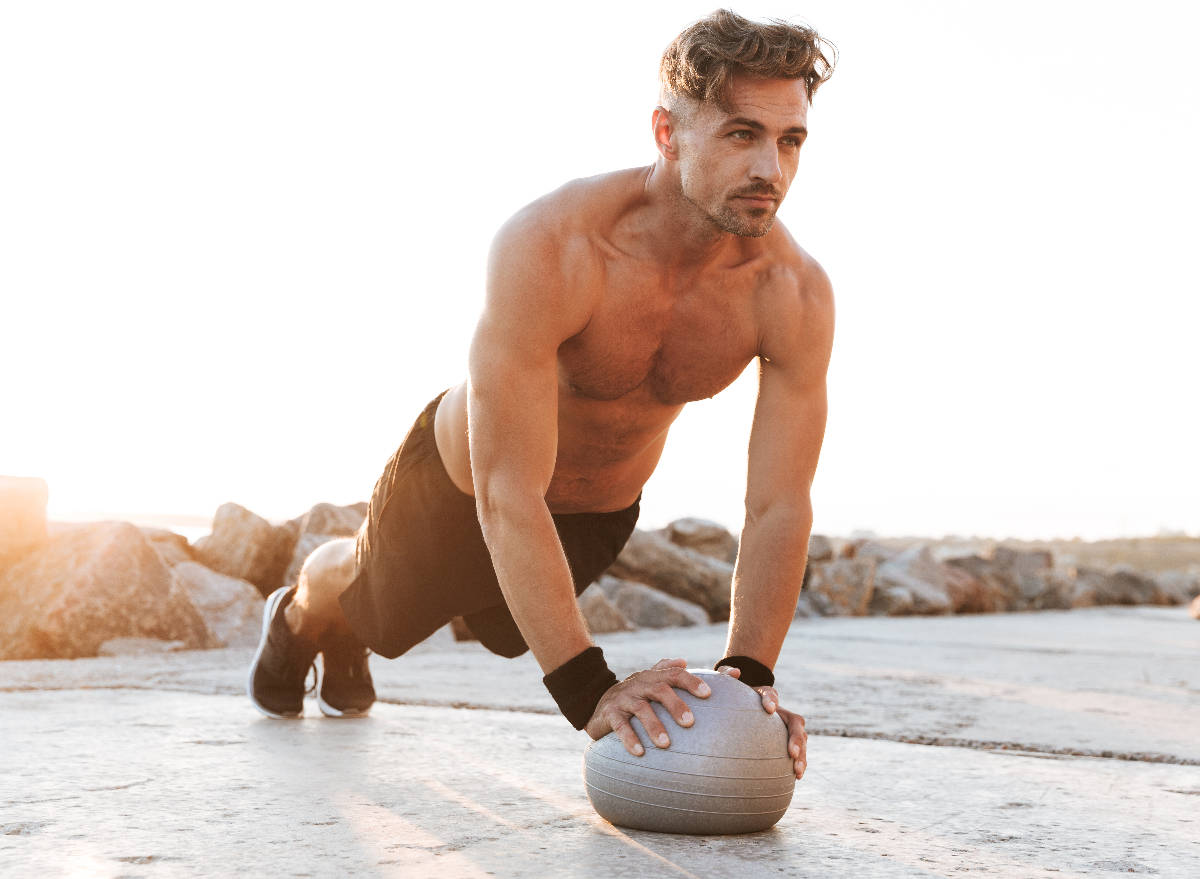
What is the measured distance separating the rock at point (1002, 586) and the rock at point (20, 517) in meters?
7.94

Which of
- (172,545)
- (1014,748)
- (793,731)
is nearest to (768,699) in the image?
(793,731)

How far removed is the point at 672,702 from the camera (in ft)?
5.63

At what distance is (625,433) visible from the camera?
8.14ft

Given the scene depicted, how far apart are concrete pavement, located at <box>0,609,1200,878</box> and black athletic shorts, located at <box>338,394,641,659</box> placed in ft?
0.93

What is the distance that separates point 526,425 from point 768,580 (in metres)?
0.59

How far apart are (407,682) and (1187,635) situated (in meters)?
6.12

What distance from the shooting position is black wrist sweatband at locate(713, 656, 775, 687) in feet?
6.45

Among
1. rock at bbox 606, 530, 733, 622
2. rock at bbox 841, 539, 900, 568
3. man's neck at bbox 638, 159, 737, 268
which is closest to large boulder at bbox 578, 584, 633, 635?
rock at bbox 606, 530, 733, 622

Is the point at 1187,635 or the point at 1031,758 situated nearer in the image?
the point at 1031,758

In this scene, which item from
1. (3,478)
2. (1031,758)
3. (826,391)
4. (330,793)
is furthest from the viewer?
(3,478)

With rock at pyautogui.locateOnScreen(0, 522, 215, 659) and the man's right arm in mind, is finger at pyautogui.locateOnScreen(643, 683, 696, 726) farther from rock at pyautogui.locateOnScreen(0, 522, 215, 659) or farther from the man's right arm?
rock at pyautogui.locateOnScreen(0, 522, 215, 659)

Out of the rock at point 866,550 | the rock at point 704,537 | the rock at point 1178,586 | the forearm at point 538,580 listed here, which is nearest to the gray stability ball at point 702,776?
the forearm at point 538,580

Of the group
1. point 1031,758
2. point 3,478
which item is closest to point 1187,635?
point 1031,758

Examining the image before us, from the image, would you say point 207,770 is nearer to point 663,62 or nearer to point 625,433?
point 625,433
